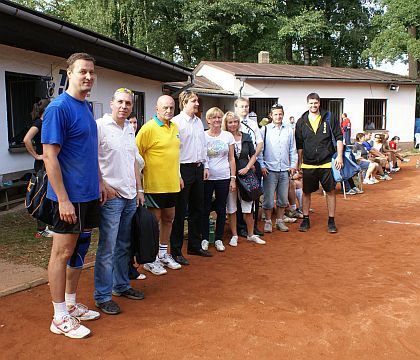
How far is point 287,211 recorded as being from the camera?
25.4ft

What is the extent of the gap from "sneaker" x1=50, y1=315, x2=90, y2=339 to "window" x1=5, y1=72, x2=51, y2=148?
18.0 ft

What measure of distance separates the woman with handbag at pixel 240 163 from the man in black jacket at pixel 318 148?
1.05 meters

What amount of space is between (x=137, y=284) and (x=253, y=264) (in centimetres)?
138

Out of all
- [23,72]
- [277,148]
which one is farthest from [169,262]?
[23,72]

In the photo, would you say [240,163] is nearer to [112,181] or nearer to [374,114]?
[112,181]

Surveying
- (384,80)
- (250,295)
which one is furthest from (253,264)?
(384,80)

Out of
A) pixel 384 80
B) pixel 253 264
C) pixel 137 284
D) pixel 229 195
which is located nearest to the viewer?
pixel 137 284

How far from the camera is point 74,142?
10.3 feet

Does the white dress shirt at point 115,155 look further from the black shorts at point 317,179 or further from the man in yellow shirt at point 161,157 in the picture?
the black shorts at point 317,179

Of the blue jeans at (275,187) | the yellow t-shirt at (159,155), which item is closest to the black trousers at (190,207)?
the yellow t-shirt at (159,155)

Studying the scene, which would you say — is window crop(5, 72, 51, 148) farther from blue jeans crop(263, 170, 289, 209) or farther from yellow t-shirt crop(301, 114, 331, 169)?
yellow t-shirt crop(301, 114, 331, 169)

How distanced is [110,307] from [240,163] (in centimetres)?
285

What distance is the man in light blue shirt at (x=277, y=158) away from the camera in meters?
6.49

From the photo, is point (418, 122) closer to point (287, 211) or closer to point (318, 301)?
point (287, 211)
